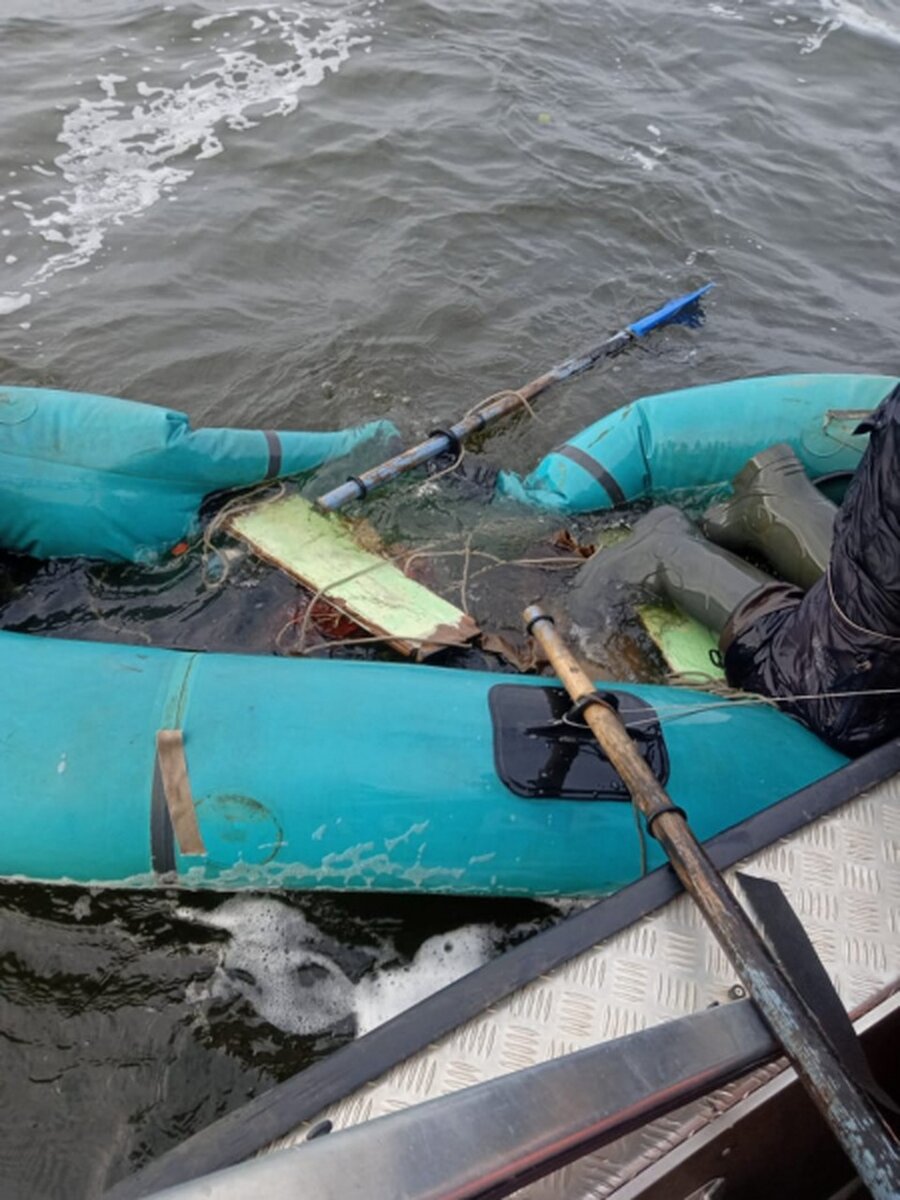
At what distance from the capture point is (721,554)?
379 centimetres

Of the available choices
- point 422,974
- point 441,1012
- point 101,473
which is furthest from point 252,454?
point 441,1012

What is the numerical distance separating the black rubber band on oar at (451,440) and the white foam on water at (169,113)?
3.40 meters

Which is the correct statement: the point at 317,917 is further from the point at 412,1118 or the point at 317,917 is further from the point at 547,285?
the point at 547,285

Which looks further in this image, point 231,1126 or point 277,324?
point 277,324

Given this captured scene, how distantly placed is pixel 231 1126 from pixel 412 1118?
0.86 m

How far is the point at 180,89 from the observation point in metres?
8.54

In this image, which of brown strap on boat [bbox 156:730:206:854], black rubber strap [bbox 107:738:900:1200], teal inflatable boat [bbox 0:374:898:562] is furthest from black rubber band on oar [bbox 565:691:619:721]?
teal inflatable boat [bbox 0:374:898:562]

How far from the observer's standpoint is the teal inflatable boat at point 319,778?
269 centimetres

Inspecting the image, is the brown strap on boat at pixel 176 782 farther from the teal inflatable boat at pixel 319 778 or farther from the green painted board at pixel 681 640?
the green painted board at pixel 681 640

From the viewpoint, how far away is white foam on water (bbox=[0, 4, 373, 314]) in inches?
275

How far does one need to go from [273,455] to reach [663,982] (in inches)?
118

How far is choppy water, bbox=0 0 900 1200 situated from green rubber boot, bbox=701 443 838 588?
0.99 metres

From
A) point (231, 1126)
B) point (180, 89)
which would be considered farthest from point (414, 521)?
point (180, 89)

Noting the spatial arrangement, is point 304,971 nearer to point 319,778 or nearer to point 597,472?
point 319,778
